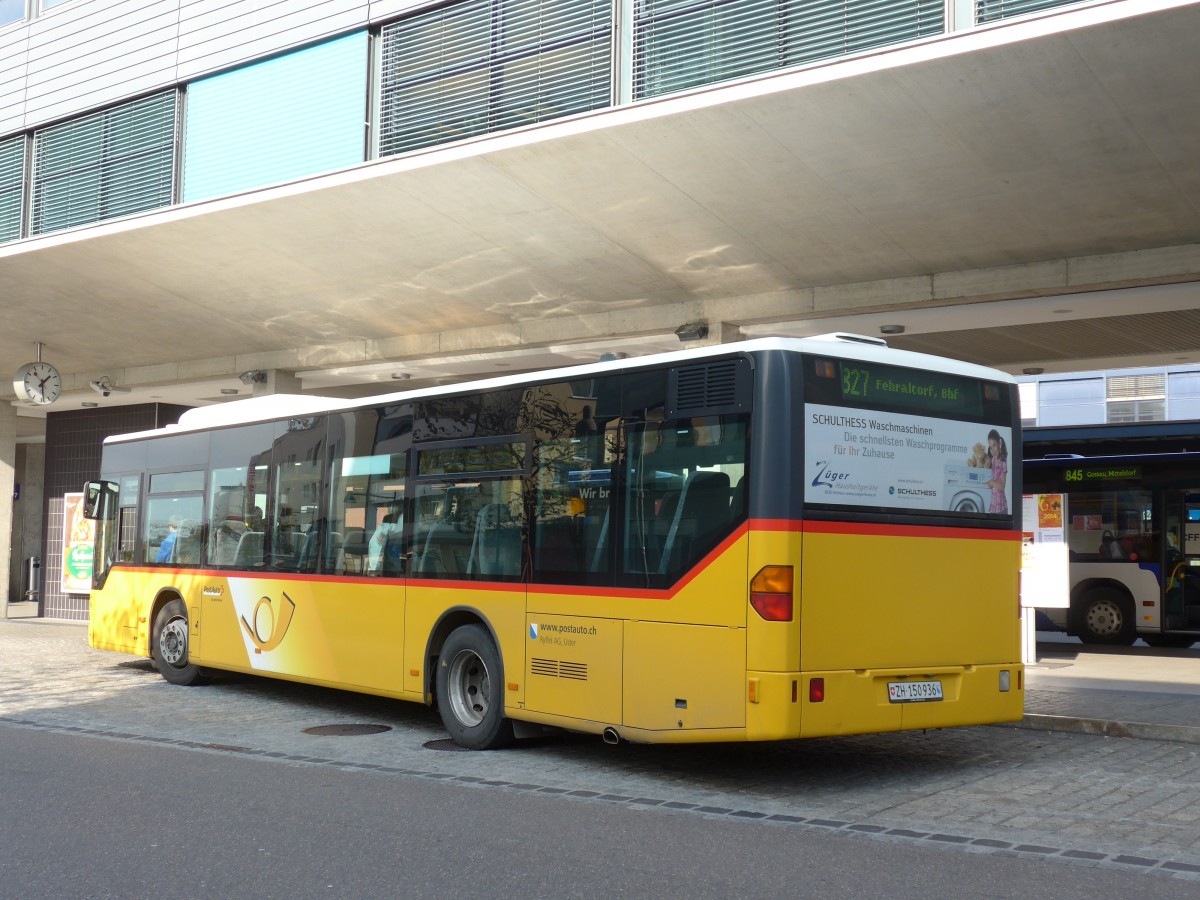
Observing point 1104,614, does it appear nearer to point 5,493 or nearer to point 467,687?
point 467,687

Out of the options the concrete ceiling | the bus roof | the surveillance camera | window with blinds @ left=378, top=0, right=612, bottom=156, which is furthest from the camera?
the surveillance camera

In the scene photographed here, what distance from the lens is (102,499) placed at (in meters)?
15.5

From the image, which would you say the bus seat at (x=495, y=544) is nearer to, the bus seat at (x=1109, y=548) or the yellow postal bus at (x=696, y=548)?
the yellow postal bus at (x=696, y=548)

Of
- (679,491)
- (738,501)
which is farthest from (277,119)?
(738,501)

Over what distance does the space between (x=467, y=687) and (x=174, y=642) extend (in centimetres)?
556

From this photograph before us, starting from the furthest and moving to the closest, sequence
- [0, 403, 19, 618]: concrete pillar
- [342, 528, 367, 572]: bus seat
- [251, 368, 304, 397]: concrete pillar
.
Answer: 1. [0, 403, 19, 618]: concrete pillar
2. [251, 368, 304, 397]: concrete pillar
3. [342, 528, 367, 572]: bus seat

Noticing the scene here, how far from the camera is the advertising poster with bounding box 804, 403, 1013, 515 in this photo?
8.07 meters

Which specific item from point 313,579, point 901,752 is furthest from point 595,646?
point 313,579

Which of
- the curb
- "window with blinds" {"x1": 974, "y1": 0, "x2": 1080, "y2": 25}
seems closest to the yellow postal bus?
the curb

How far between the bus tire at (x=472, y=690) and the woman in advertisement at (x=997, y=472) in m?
3.76

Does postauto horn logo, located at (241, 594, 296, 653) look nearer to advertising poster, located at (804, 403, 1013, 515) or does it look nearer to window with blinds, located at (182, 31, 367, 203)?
window with blinds, located at (182, 31, 367, 203)

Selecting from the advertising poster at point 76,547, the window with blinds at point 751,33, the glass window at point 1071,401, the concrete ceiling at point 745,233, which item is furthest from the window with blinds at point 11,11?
the glass window at point 1071,401

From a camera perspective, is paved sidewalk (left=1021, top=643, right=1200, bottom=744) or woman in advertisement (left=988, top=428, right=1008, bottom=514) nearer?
woman in advertisement (left=988, top=428, right=1008, bottom=514)

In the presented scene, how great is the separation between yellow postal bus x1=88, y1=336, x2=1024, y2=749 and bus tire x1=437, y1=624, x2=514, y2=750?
19 millimetres
